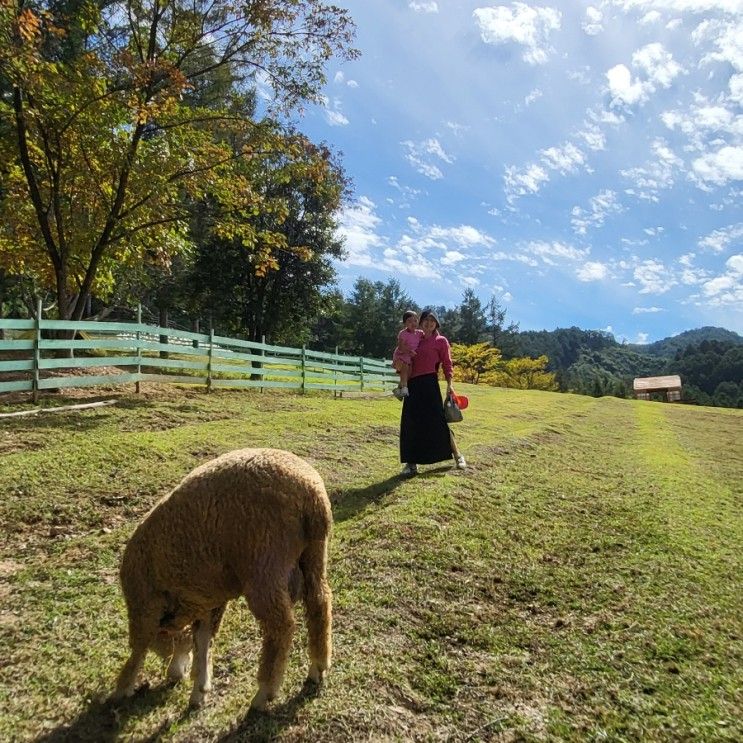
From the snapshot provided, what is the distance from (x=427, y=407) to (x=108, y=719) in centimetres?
525

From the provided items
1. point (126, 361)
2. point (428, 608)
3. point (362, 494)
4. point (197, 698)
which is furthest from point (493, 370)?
point (197, 698)

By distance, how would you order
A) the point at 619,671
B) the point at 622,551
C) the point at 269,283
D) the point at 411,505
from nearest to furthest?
1. the point at 619,671
2. the point at 622,551
3. the point at 411,505
4. the point at 269,283

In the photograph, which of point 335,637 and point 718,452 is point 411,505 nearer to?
point 335,637

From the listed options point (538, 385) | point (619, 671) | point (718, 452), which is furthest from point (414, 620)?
point (538, 385)

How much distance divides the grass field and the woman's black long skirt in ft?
1.18

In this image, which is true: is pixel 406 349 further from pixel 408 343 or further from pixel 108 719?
pixel 108 719

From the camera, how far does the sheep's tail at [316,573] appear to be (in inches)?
104

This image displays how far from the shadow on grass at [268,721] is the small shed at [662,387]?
54571 mm

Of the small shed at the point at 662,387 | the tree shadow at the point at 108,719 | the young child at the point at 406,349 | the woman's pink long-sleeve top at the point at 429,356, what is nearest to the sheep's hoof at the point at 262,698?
the tree shadow at the point at 108,719

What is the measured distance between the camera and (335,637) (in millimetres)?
3330

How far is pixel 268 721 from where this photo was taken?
2.53 meters

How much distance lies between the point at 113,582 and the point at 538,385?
5714cm

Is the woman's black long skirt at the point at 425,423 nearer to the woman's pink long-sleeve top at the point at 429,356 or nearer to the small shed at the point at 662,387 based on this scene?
the woman's pink long-sleeve top at the point at 429,356

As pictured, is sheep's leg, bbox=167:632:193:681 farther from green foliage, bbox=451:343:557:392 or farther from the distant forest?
green foliage, bbox=451:343:557:392
